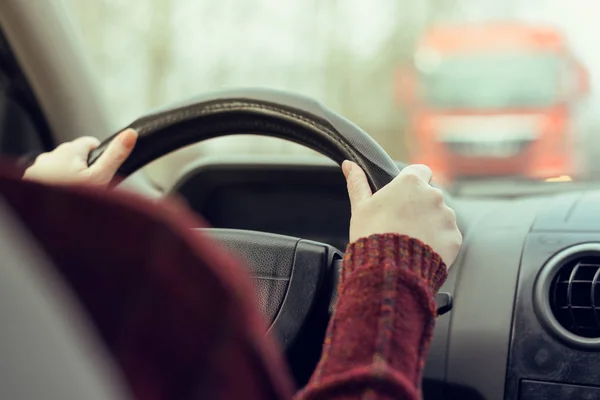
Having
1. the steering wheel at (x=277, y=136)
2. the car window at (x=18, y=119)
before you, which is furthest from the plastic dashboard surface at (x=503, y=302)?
the car window at (x=18, y=119)

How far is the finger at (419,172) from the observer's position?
3.70 feet

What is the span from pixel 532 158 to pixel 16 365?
36.3 feet

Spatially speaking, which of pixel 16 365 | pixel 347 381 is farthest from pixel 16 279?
pixel 347 381

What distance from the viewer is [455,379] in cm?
155

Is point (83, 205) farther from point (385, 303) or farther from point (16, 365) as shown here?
point (385, 303)

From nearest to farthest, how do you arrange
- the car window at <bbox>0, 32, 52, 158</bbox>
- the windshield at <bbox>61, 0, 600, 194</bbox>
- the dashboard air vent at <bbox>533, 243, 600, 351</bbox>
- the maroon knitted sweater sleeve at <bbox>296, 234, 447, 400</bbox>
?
the maroon knitted sweater sleeve at <bbox>296, 234, 447, 400</bbox> → the dashboard air vent at <bbox>533, 243, 600, 351</bbox> → the car window at <bbox>0, 32, 52, 158</bbox> → the windshield at <bbox>61, 0, 600, 194</bbox>

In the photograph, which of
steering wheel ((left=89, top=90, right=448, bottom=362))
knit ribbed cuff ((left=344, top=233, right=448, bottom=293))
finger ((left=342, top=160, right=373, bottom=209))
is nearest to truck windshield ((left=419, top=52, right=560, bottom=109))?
steering wheel ((left=89, top=90, right=448, bottom=362))

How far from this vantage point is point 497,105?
12.3m

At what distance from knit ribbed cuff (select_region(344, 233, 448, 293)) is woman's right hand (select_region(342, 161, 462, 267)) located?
0.10ft

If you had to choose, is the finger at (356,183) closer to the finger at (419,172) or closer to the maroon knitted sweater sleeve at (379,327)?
the finger at (419,172)

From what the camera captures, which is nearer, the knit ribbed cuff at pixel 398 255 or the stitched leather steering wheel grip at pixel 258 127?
the knit ribbed cuff at pixel 398 255

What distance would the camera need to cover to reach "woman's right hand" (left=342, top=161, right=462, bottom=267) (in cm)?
104

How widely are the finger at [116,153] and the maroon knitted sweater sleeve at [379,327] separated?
556mm

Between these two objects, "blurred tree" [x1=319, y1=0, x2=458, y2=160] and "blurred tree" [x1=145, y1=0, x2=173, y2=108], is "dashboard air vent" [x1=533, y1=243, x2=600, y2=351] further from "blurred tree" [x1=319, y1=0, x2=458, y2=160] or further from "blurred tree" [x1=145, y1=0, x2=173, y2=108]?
"blurred tree" [x1=145, y1=0, x2=173, y2=108]
